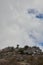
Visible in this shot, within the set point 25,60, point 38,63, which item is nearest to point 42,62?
point 38,63

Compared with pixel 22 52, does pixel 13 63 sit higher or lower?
lower

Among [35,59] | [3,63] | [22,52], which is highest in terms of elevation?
[22,52]

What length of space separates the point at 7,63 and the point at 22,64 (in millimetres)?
4963

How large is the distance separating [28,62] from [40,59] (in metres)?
5.13

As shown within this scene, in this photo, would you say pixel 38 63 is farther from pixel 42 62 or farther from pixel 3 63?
pixel 3 63

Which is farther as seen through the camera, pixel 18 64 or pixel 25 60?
pixel 25 60

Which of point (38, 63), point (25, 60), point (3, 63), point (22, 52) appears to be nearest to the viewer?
point (3, 63)

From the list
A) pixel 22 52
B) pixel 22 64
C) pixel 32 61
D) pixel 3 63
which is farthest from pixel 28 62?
pixel 22 52

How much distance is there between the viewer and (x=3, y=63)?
218 ft

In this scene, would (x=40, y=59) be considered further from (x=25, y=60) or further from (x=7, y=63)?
(x=7, y=63)

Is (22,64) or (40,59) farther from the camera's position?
(40,59)

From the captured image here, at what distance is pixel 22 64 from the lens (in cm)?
6944

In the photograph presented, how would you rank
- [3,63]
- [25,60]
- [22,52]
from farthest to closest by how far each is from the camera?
[22,52]
[25,60]
[3,63]

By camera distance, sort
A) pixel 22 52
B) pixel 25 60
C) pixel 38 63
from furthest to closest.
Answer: pixel 22 52 → pixel 25 60 → pixel 38 63
